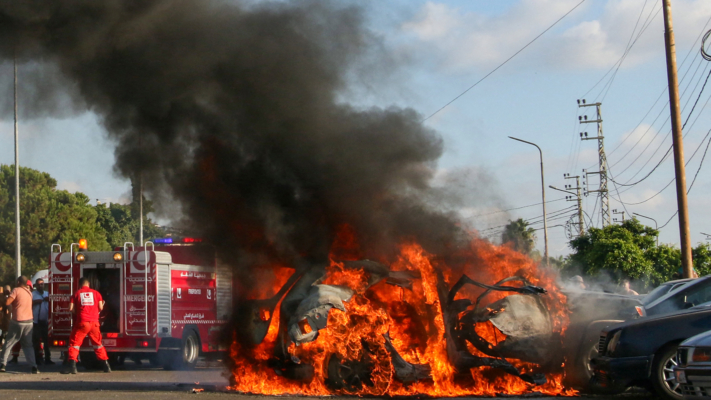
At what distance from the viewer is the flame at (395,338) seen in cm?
908

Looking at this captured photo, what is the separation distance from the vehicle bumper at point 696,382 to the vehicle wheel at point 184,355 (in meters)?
10.1

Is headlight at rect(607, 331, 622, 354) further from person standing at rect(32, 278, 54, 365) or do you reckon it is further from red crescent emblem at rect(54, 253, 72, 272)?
person standing at rect(32, 278, 54, 365)

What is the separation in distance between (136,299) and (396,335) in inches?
256

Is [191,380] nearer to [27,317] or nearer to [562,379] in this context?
[27,317]

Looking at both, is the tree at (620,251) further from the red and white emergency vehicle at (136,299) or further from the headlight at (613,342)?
the headlight at (613,342)

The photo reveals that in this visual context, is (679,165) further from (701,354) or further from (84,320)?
(84,320)

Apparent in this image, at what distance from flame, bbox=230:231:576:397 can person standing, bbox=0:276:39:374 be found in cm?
582

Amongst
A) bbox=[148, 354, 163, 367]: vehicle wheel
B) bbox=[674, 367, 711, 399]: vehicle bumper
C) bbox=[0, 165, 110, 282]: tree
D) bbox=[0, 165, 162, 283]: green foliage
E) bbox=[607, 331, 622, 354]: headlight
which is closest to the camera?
bbox=[674, 367, 711, 399]: vehicle bumper

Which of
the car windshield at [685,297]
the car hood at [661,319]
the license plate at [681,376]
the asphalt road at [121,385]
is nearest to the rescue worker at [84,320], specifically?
the asphalt road at [121,385]

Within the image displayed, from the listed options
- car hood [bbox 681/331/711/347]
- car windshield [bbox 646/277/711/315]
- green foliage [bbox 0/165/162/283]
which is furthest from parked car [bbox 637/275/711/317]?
green foliage [bbox 0/165/162/283]

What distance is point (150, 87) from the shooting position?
431 inches

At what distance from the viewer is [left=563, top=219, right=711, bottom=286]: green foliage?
982 inches

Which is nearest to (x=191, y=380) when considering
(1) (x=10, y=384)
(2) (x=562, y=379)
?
(1) (x=10, y=384)

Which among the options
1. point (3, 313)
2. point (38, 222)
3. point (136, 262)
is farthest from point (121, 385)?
point (38, 222)
